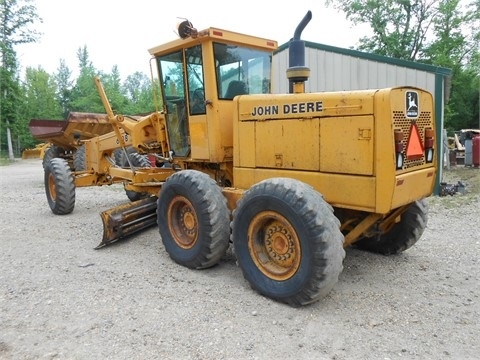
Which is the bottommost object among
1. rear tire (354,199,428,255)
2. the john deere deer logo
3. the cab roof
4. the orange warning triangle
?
rear tire (354,199,428,255)

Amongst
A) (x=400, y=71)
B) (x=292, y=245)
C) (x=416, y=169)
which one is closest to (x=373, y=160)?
(x=416, y=169)

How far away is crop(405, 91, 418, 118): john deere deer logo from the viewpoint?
3850 millimetres

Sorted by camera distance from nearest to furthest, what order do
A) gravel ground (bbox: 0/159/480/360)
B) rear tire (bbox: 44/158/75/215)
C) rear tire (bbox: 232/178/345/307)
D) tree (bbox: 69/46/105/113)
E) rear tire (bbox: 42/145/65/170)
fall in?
gravel ground (bbox: 0/159/480/360), rear tire (bbox: 232/178/345/307), rear tire (bbox: 44/158/75/215), rear tire (bbox: 42/145/65/170), tree (bbox: 69/46/105/113)

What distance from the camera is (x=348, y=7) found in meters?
33.0

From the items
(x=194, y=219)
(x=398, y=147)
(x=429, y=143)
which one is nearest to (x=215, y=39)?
(x=194, y=219)

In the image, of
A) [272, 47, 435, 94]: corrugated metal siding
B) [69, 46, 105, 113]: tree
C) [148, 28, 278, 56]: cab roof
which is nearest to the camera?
[148, 28, 278, 56]: cab roof

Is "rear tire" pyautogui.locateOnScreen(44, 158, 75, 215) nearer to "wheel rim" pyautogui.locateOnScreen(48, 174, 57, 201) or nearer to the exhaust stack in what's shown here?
"wheel rim" pyautogui.locateOnScreen(48, 174, 57, 201)

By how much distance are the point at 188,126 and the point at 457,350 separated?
382 centimetres

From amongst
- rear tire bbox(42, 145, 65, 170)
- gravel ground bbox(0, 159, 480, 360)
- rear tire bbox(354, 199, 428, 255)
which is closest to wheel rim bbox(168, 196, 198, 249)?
gravel ground bbox(0, 159, 480, 360)

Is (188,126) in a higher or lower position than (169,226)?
higher

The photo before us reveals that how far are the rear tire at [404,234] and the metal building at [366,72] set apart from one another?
516 centimetres

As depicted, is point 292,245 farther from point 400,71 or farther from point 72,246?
point 400,71

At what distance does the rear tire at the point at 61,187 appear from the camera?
779 centimetres

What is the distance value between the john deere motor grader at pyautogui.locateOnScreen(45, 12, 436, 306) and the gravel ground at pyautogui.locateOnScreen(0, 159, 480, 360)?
290 mm
